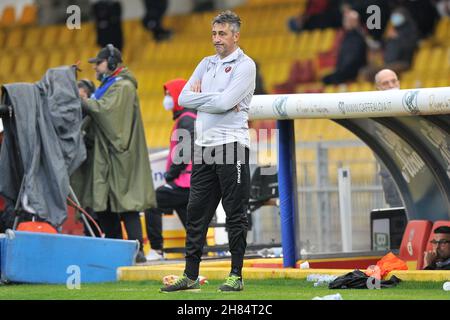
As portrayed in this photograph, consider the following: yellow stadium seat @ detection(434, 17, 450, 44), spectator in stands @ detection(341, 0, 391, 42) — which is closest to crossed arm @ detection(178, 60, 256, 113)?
spectator in stands @ detection(341, 0, 391, 42)

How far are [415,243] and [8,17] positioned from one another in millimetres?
19691

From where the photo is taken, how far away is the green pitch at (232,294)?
26.6 feet

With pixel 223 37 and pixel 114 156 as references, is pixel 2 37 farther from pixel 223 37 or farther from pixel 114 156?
pixel 223 37

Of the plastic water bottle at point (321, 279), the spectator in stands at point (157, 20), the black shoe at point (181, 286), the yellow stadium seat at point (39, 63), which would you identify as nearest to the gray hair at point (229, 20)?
the black shoe at point (181, 286)

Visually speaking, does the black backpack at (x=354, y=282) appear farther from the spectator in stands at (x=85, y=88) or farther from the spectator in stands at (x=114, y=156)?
the spectator in stands at (x=85, y=88)

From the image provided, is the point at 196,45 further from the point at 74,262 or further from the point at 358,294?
the point at 358,294

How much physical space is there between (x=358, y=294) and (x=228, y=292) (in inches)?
34.1

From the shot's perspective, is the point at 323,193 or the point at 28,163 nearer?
Result: the point at 28,163

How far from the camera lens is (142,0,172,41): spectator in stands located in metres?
26.5

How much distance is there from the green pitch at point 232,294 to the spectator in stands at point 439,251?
0.95 metres

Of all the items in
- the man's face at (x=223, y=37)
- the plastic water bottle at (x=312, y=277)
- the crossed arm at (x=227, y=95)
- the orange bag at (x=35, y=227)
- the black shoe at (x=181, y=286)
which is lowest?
the plastic water bottle at (x=312, y=277)

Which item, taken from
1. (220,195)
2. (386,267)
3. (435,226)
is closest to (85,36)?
(435,226)
